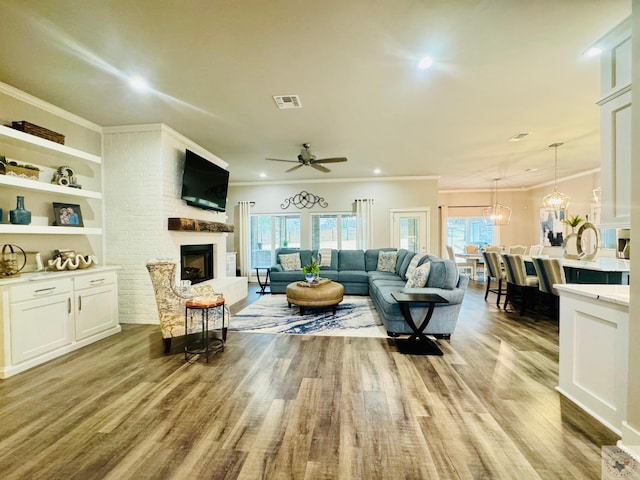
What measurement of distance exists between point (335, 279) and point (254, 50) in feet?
14.7

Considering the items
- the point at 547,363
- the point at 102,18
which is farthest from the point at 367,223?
the point at 102,18

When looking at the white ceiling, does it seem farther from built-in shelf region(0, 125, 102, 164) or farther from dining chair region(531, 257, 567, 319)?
dining chair region(531, 257, 567, 319)

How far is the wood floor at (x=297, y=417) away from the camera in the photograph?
1.51 meters

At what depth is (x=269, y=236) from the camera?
7.97m

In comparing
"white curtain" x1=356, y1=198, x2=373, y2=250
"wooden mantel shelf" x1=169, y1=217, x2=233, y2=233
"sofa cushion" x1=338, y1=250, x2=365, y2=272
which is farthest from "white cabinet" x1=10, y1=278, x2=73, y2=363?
"white curtain" x1=356, y1=198, x2=373, y2=250

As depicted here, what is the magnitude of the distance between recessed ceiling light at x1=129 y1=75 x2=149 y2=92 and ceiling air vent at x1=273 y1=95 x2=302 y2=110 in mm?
1348

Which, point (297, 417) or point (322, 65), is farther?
point (322, 65)

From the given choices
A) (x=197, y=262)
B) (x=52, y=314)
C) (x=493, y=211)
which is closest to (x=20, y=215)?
(x=52, y=314)

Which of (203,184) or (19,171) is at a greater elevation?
(203,184)

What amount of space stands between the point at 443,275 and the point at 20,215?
4.87m

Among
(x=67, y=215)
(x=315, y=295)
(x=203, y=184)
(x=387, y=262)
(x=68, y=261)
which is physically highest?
(x=203, y=184)

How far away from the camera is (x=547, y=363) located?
2.76m

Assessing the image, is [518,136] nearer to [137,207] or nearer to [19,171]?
[137,207]

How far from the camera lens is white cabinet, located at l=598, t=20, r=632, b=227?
71.8 inches
